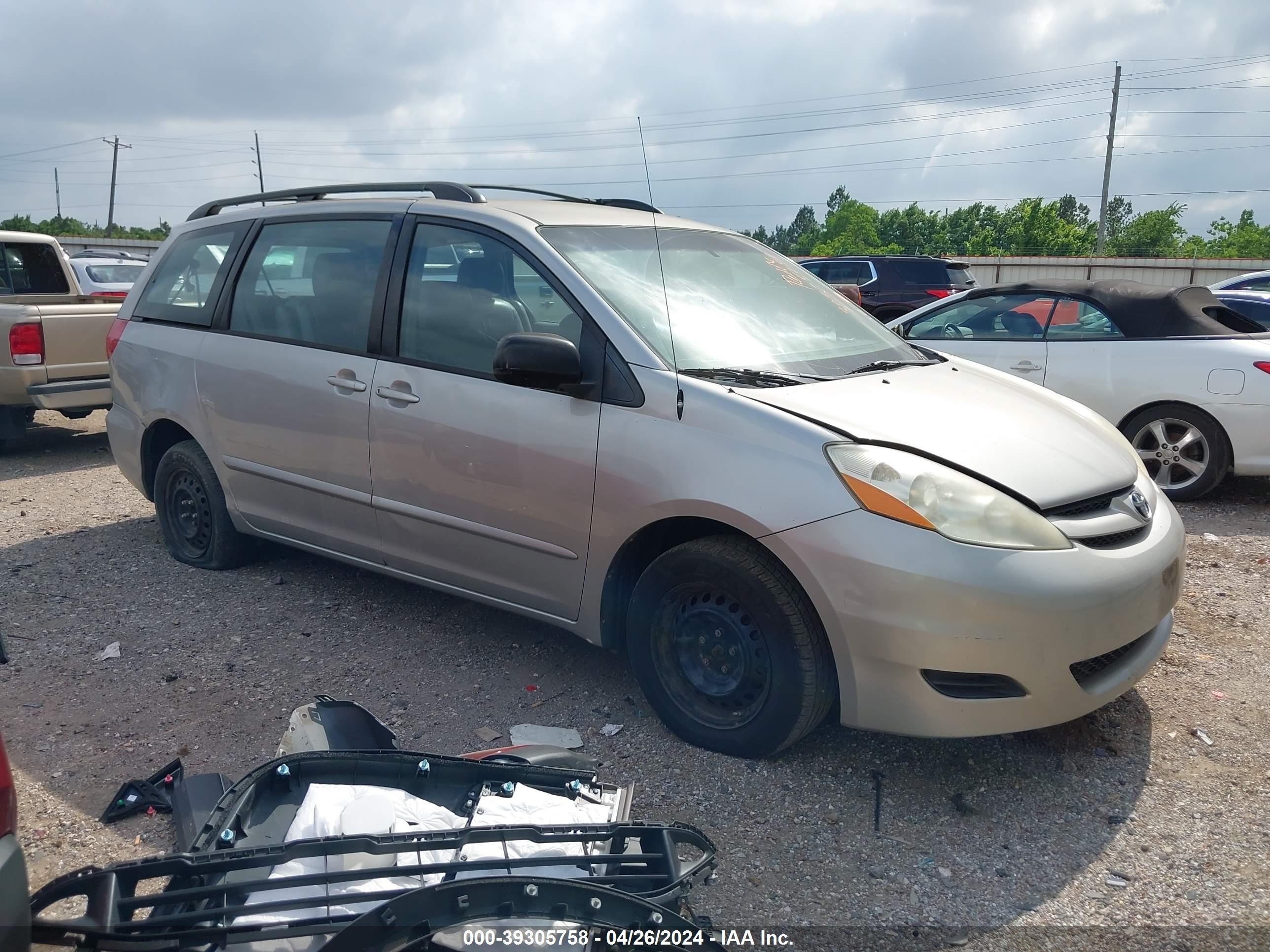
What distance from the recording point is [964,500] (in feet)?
9.96

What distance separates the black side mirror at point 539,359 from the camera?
3465 mm

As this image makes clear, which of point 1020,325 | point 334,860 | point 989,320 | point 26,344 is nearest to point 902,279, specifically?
point 989,320

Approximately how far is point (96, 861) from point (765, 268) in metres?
3.35

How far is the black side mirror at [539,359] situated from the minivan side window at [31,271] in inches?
325

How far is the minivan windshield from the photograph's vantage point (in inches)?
145

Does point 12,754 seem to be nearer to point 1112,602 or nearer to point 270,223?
point 270,223

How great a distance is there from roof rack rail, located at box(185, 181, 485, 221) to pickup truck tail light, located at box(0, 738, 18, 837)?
2.92m

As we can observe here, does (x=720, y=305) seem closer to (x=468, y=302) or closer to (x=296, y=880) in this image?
(x=468, y=302)

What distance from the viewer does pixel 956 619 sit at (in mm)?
2930

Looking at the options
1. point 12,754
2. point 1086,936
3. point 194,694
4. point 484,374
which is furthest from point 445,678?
point 1086,936

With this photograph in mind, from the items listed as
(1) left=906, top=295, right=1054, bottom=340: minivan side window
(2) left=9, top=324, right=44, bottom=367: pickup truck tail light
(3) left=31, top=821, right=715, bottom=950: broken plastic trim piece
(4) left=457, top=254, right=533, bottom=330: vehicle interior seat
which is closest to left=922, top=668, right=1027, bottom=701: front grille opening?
(3) left=31, top=821, right=715, bottom=950: broken plastic trim piece

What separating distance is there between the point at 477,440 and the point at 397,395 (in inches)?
19.2

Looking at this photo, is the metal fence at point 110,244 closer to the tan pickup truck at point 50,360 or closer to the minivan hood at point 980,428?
the tan pickup truck at point 50,360

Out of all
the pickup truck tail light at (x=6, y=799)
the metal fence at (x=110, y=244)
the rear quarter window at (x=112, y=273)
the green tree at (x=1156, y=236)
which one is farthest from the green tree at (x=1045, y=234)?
the pickup truck tail light at (x=6, y=799)
